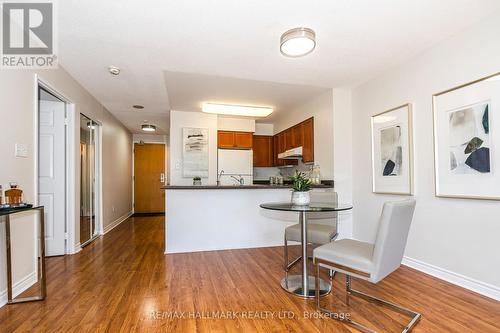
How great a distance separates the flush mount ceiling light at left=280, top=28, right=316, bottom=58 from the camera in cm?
227

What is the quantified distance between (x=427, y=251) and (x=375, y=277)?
4.99 feet

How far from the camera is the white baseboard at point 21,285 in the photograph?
210cm

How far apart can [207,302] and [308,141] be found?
10.5ft

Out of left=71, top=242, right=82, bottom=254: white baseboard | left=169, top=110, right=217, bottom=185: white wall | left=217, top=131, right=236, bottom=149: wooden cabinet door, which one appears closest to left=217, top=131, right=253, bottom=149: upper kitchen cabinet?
left=217, top=131, right=236, bottom=149: wooden cabinet door

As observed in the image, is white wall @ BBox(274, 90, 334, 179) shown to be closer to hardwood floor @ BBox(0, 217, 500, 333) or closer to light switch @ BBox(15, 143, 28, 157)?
hardwood floor @ BBox(0, 217, 500, 333)

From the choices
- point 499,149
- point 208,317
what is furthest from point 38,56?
point 499,149

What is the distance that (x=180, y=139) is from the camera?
5160 millimetres

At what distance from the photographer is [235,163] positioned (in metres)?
5.59

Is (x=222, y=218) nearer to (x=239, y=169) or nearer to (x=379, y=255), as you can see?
(x=239, y=169)

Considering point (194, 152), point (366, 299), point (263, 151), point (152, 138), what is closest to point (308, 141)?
point (263, 151)

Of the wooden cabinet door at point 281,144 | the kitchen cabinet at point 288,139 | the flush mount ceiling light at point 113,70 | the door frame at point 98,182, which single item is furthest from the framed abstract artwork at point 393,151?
the door frame at point 98,182

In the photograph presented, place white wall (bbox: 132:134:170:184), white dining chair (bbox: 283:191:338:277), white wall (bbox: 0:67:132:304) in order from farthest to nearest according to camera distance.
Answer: white wall (bbox: 132:134:170:184), white dining chair (bbox: 283:191:338:277), white wall (bbox: 0:67:132:304)

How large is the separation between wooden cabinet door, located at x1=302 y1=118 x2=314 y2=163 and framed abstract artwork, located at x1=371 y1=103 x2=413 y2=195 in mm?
1105

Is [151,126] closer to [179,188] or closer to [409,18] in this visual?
[179,188]
